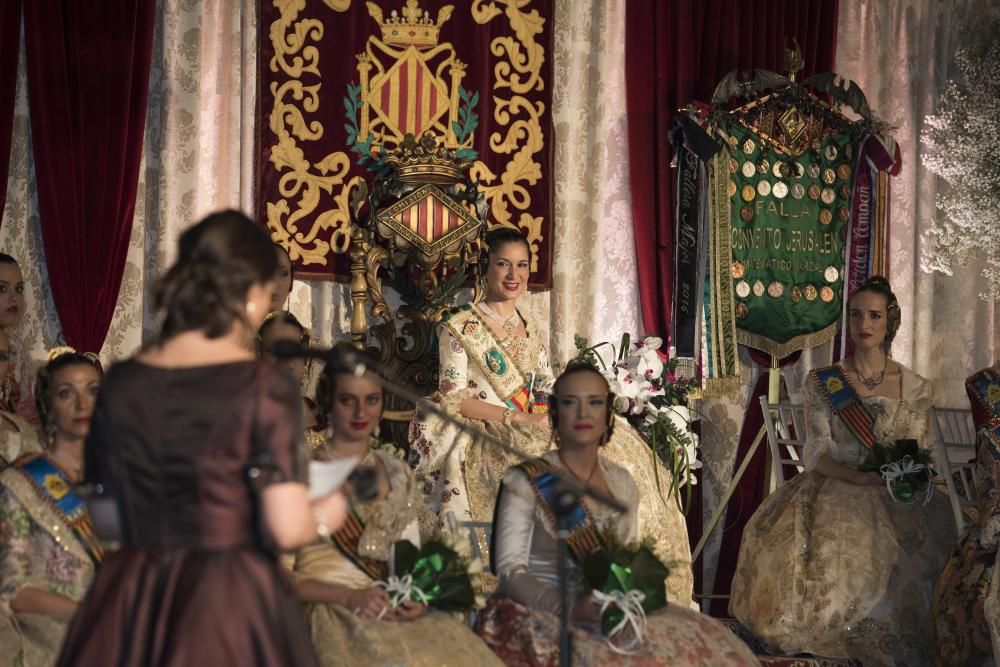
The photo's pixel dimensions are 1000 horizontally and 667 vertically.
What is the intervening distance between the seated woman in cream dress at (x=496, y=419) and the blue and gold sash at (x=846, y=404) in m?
0.75

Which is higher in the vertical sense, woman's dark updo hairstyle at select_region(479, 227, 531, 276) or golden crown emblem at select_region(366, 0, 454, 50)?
golden crown emblem at select_region(366, 0, 454, 50)

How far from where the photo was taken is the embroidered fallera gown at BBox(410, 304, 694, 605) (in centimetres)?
508

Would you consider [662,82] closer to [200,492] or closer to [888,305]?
[888,305]

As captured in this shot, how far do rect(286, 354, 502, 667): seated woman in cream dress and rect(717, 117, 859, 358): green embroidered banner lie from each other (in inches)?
124

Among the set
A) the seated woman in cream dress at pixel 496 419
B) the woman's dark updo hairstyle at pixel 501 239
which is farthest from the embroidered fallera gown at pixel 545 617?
the woman's dark updo hairstyle at pixel 501 239

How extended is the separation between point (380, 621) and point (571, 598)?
0.51 metres

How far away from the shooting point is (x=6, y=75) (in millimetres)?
5285

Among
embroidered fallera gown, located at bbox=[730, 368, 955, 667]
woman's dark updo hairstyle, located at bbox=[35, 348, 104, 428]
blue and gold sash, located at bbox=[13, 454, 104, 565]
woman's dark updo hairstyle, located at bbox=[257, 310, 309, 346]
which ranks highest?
woman's dark updo hairstyle, located at bbox=[257, 310, 309, 346]

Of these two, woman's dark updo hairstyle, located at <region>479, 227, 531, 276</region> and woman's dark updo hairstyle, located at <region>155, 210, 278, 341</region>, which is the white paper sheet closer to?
woman's dark updo hairstyle, located at <region>155, 210, 278, 341</region>

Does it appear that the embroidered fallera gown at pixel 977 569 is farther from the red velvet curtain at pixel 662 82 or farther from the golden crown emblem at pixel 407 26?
the golden crown emblem at pixel 407 26

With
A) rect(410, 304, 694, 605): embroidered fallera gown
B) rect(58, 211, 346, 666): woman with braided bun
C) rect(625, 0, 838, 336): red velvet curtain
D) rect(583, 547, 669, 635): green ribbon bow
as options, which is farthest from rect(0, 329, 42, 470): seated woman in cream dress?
rect(625, 0, 838, 336): red velvet curtain

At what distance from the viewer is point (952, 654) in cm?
461

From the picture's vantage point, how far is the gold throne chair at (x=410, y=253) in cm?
577

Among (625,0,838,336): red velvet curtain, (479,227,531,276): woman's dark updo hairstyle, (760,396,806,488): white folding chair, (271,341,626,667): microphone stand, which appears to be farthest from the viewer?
(625,0,838,336): red velvet curtain
